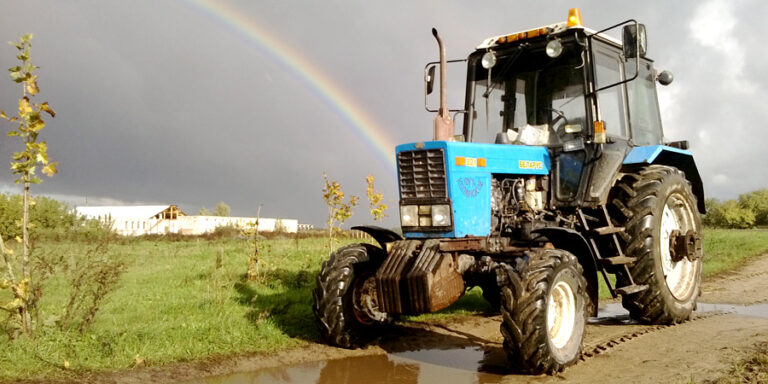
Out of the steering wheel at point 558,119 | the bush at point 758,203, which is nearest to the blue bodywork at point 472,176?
the steering wheel at point 558,119

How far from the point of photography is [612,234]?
7246 millimetres

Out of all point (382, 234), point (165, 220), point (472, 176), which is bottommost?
point (382, 234)

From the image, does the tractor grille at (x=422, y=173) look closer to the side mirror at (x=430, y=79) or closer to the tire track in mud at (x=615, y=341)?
the side mirror at (x=430, y=79)

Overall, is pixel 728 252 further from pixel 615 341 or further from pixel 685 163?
pixel 615 341

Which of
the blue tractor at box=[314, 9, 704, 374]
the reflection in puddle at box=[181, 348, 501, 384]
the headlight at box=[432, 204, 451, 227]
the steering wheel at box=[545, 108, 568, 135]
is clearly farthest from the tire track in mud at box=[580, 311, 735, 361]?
the steering wheel at box=[545, 108, 568, 135]

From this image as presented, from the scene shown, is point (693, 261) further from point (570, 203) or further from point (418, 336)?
point (418, 336)

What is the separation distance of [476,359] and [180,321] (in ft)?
11.9

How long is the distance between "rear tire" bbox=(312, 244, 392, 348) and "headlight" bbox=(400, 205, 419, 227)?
20.9 inches

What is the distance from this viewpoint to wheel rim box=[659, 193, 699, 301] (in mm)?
7969

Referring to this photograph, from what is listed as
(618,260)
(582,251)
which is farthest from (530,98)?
(618,260)

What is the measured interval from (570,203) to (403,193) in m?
2.14

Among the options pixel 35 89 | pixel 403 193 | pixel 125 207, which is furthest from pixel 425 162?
pixel 125 207

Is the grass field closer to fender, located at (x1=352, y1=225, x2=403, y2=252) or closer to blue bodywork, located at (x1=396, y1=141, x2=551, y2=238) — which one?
fender, located at (x1=352, y1=225, x2=403, y2=252)

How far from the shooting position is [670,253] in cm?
802
